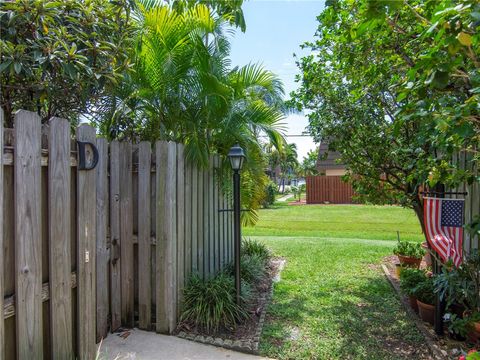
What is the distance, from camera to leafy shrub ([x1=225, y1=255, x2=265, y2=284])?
524cm

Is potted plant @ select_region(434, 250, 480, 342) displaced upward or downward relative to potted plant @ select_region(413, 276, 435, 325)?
upward

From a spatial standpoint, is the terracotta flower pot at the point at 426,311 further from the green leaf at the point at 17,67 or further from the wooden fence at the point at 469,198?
the green leaf at the point at 17,67

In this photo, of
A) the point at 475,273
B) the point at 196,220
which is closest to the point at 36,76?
the point at 196,220

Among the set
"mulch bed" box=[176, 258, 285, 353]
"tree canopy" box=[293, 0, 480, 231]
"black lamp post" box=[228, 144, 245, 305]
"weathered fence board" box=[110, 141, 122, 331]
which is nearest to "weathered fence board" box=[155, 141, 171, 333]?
"mulch bed" box=[176, 258, 285, 353]

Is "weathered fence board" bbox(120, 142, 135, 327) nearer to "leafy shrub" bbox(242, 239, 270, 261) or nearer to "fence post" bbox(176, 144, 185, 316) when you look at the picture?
"fence post" bbox(176, 144, 185, 316)

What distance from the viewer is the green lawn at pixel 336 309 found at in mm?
3477

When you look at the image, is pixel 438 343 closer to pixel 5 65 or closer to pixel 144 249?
pixel 144 249

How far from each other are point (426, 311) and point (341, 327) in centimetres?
104

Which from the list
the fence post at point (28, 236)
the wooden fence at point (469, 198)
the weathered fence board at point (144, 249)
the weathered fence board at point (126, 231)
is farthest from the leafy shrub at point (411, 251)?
the fence post at point (28, 236)

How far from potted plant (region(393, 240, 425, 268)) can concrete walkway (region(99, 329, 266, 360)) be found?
3.77m

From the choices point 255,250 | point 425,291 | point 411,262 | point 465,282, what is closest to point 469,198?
point 465,282

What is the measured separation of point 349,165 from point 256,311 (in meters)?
2.86

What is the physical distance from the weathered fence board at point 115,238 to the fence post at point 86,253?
0.83m

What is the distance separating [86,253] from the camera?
2652 millimetres
